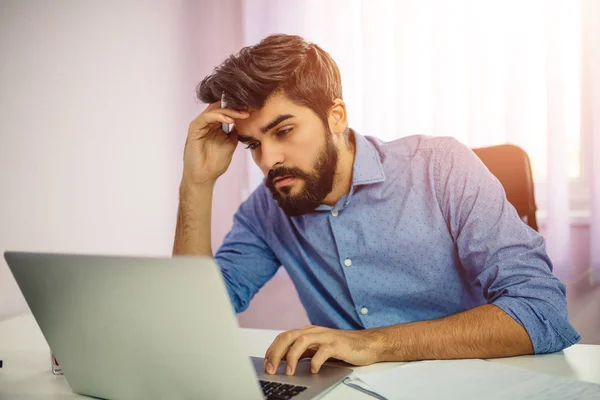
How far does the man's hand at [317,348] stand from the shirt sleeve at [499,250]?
0.25 meters

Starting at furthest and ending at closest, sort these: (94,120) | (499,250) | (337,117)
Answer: (94,120)
(337,117)
(499,250)

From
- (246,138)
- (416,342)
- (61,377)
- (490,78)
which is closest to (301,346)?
(416,342)

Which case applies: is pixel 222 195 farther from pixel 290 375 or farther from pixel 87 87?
pixel 290 375

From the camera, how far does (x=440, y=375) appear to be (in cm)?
77

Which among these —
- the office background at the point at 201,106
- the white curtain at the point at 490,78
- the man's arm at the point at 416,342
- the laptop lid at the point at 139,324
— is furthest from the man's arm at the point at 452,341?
the white curtain at the point at 490,78

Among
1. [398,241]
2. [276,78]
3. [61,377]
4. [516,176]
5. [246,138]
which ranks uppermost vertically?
[276,78]

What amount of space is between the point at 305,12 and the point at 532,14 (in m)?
0.78

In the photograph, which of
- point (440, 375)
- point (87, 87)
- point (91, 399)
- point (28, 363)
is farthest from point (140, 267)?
point (87, 87)

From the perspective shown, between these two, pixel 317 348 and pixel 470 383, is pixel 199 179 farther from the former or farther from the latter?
pixel 470 383

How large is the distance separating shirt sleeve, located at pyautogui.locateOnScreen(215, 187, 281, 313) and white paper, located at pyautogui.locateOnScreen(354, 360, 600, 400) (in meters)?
0.65

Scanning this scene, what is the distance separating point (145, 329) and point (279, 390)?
0.20 m

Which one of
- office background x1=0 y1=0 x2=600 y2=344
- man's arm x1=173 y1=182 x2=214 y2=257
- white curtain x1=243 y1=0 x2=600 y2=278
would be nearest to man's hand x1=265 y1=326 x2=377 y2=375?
man's arm x1=173 y1=182 x2=214 y2=257

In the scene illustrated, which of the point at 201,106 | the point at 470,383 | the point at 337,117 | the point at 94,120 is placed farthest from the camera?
the point at 201,106

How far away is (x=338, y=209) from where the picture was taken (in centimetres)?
129
